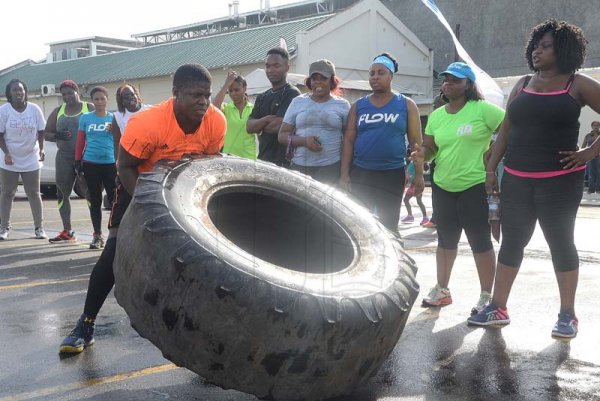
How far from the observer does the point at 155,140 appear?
13.5 ft

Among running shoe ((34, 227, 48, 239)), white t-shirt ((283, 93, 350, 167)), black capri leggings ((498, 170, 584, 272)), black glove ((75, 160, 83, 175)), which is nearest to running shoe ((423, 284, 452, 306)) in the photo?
black capri leggings ((498, 170, 584, 272))

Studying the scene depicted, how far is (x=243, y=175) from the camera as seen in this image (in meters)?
4.19

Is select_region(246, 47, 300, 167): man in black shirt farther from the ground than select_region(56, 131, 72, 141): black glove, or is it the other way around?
select_region(246, 47, 300, 167): man in black shirt

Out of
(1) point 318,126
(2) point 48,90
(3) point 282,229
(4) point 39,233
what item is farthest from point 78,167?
(2) point 48,90

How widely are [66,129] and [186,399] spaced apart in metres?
5.84

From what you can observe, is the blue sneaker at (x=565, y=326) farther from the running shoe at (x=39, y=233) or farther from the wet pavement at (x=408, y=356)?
the running shoe at (x=39, y=233)

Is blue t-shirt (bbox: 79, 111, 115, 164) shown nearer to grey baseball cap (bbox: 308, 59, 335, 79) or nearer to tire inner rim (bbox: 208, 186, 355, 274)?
grey baseball cap (bbox: 308, 59, 335, 79)

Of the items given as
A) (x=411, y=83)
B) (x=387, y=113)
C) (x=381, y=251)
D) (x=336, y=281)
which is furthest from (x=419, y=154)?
(x=411, y=83)

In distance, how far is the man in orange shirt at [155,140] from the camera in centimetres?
410

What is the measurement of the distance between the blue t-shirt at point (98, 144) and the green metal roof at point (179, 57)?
20.9 m

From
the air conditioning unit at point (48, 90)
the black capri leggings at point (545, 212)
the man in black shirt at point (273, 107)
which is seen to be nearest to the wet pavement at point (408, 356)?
the black capri leggings at point (545, 212)

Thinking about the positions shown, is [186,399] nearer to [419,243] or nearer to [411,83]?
[419,243]

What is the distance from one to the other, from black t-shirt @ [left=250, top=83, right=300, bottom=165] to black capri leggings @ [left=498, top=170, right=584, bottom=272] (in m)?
2.11

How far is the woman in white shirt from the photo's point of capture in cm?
884
